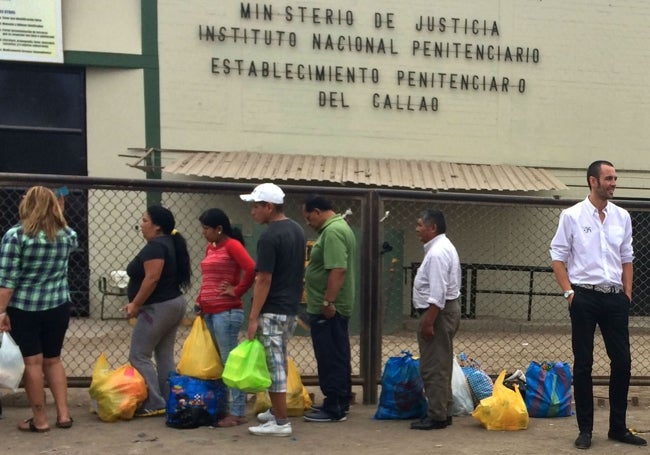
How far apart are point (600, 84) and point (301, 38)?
5232 millimetres

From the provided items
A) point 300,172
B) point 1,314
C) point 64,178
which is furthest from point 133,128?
point 1,314

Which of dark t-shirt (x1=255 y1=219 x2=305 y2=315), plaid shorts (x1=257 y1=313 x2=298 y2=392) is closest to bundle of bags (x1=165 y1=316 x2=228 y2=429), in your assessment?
plaid shorts (x1=257 y1=313 x2=298 y2=392)

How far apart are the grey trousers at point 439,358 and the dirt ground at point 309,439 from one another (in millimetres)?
243

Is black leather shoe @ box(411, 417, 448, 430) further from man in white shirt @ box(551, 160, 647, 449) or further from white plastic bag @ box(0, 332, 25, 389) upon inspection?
white plastic bag @ box(0, 332, 25, 389)

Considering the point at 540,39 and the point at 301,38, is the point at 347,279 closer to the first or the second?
the point at 301,38

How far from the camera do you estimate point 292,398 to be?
5.25 meters

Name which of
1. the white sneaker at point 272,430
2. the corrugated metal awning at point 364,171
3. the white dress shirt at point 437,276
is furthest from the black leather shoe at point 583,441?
the corrugated metal awning at point 364,171

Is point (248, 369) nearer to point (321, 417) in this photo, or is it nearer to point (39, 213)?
point (321, 417)

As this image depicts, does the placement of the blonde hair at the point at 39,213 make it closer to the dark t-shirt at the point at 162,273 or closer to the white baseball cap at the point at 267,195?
the dark t-shirt at the point at 162,273

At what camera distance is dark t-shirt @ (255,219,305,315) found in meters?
4.62

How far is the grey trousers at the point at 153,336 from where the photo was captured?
16.6 feet

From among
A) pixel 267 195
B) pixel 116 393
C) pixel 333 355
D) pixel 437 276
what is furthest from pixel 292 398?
pixel 267 195

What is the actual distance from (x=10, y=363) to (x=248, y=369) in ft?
5.07

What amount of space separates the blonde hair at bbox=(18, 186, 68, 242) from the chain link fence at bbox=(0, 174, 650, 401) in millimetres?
1797
